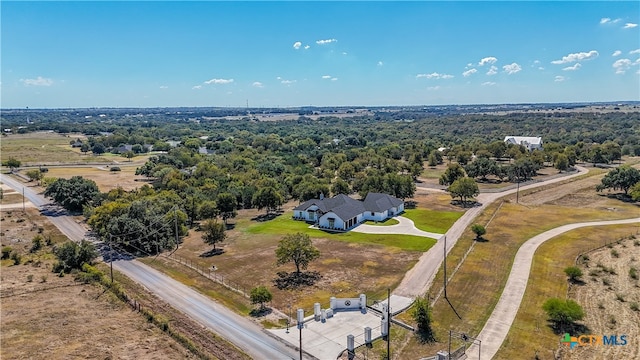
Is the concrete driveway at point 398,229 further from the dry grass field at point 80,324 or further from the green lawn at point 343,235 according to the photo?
the dry grass field at point 80,324

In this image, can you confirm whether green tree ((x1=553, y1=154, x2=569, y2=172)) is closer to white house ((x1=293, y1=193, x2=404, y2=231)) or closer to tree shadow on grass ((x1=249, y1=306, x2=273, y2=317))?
white house ((x1=293, y1=193, x2=404, y2=231))

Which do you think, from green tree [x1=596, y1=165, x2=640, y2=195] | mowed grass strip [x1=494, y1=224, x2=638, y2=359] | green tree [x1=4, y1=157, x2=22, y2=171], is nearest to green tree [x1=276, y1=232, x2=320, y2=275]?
mowed grass strip [x1=494, y1=224, x2=638, y2=359]

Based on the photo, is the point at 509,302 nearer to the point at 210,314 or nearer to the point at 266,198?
the point at 210,314

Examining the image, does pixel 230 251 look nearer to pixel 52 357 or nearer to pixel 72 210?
pixel 52 357

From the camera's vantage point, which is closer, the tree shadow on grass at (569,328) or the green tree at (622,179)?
the tree shadow on grass at (569,328)

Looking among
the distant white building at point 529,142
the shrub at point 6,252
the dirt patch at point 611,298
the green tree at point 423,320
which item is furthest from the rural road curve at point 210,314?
the distant white building at point 529,142

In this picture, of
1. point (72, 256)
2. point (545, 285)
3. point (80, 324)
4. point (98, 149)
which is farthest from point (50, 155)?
point (545, 285)
